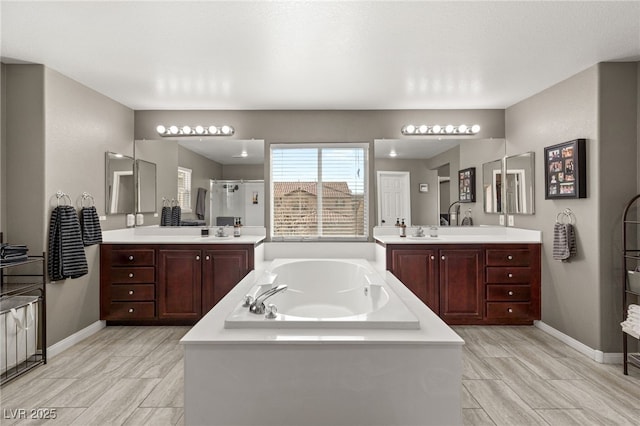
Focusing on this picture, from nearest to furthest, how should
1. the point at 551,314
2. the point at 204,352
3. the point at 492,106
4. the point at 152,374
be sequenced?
the point at 204,352 → the point at 152,374 → the point at 551,314 → the point at 492,106

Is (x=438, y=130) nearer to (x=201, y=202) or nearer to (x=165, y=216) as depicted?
A: (x=201, y=202)

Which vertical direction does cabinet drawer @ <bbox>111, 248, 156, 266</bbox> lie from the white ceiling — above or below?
below

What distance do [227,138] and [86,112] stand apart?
1354 mm

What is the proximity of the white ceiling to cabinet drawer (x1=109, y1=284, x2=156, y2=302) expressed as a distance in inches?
75.4

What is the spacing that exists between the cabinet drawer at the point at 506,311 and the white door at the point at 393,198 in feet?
3.97

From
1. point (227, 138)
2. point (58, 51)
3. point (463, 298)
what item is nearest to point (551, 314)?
point (463, 298)

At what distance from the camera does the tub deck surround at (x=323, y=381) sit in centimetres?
161

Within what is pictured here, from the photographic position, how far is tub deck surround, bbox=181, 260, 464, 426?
5.27 feet

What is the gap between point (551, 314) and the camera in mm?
3406

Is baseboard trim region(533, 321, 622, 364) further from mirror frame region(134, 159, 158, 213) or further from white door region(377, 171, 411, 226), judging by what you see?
mirror frame region(134, 159, 158, 213)

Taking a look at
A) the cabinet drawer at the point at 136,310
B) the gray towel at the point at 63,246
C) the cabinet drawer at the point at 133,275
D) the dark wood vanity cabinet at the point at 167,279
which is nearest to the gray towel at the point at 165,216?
the dark wood vanity cabinet at the point at 167,279

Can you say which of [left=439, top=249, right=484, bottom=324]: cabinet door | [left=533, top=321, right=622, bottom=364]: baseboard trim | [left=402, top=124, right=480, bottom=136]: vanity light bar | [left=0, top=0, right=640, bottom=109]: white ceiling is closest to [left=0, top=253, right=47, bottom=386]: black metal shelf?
[left=0, top=0, right=640, bottom=109]: white ceiling

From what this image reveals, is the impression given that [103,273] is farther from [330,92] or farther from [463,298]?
[463,298]

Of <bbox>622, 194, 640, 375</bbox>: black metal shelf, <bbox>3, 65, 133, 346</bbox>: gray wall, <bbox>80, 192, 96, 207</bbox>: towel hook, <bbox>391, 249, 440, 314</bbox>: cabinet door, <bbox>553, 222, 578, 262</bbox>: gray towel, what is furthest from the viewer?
<bbox>391, 249, 440, 314</bbox>: cabinet door
